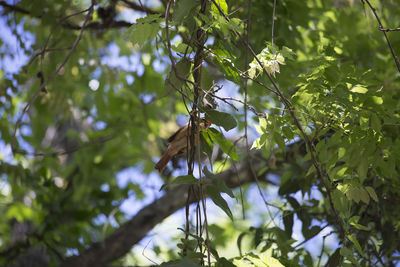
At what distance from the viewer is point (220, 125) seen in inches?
55.9

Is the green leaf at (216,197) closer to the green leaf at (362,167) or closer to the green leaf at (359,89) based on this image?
the green leaf at (362,167)

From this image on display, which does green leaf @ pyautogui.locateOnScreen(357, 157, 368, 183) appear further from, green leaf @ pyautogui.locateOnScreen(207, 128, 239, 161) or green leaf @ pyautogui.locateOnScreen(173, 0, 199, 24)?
green leaf @ pyautogui.locateOnScreen(173, 0, 199, 24)

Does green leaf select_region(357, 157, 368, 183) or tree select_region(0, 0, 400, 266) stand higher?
tree select_region(0, 0, 400, 266)

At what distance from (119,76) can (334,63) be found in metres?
2.72

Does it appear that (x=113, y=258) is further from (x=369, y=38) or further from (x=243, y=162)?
(x=369, y=38)

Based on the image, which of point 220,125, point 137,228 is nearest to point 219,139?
point 220,125

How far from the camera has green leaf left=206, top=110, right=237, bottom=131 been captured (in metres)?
1.41

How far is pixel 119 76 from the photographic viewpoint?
3973mm

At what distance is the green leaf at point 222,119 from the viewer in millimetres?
1409

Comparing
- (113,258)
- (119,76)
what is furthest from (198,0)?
(119,76)

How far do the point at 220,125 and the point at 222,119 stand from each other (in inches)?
0.9

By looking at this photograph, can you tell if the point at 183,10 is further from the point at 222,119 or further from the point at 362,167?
the point at 362,167

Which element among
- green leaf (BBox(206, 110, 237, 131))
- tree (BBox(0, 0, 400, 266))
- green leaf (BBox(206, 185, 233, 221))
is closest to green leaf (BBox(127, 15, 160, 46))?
tree (BBox(0, 0, 400, 266))

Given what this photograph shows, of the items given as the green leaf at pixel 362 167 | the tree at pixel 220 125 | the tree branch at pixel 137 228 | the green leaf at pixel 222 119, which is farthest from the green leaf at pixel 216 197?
the tree branch at pixel 137 228
